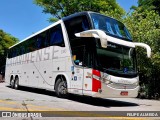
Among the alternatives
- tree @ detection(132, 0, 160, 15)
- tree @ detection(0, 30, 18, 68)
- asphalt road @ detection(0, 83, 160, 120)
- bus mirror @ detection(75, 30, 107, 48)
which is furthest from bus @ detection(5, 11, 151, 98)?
tree @ detection(0, 30, 18, 68)

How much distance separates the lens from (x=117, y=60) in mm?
11656

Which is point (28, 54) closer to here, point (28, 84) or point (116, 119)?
point (28, 84)

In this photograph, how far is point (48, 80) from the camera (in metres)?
15.0

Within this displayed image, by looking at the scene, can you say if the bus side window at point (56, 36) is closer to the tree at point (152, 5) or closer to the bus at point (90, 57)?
the bus at point (90, 57)

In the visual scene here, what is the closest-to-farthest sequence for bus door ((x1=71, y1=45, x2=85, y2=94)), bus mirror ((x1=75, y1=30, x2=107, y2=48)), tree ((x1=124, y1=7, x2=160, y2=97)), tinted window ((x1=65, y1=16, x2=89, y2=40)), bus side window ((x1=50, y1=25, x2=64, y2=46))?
bus mirror ((x1=75, y1=30, x2=107, y2=48))
bus door ((x1=71, y1=45, x2=85, y2=94))
tinted window ((x1=65, y1=16, x2=89, y2=40))
bus side window ((x1=50, y1=25, x2=64, y2=46))
tree ((x1=124, y1=7, x2=160, y2=97))

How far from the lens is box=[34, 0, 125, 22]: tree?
36438mm

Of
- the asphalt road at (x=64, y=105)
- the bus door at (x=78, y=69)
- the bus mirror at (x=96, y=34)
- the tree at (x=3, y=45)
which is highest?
the tree at (x=3, y=45)

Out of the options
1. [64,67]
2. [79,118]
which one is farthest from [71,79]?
[79,118]

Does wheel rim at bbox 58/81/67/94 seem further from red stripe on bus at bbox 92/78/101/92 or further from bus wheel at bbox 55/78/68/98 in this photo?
red stripe on bus at bbox 92/78/101/92

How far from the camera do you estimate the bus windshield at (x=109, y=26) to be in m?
11.9

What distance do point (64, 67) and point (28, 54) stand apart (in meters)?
5.87

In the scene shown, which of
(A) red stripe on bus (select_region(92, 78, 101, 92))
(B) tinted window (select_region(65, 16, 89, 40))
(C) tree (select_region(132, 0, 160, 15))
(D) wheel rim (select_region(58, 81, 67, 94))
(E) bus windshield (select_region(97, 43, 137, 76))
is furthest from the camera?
(C) tree (select_region(132, 0, 160, 15))

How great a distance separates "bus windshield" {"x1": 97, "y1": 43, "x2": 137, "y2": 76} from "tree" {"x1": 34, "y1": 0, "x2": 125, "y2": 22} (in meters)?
24.1

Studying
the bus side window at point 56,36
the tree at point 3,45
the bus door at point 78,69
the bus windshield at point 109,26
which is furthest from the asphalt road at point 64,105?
the tree at point 3,45
